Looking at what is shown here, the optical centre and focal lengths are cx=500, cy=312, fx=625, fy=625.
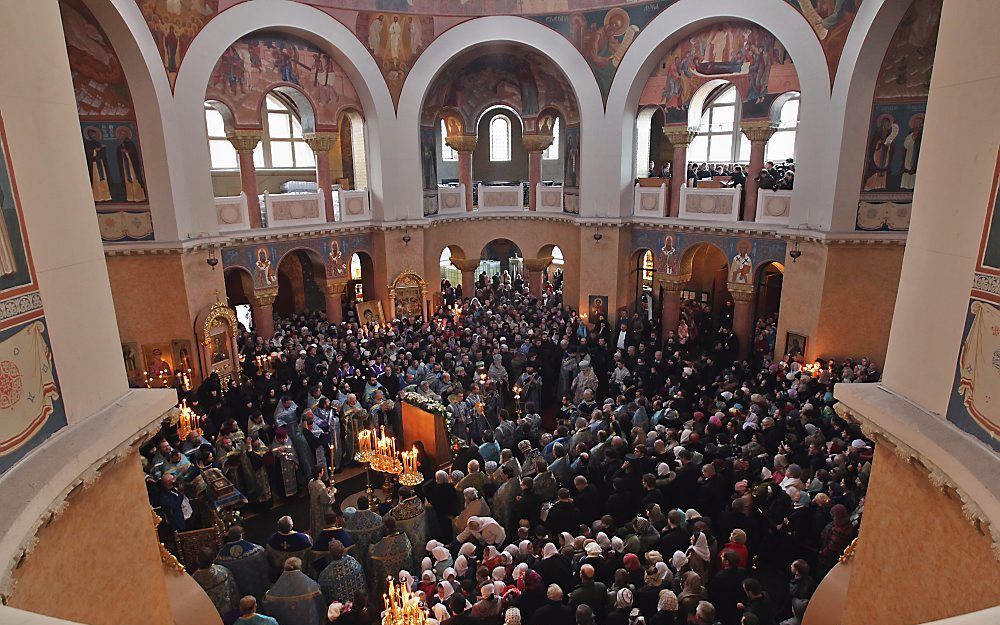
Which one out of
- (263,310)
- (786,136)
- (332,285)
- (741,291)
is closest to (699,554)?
(741,291)

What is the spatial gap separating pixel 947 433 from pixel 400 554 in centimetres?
584

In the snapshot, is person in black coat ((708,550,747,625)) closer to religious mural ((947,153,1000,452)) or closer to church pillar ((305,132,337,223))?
religious mural ((947,153,1000,452))

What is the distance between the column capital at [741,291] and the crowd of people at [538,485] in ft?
4.44

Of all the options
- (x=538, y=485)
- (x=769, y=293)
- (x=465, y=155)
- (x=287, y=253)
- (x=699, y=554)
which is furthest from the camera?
(x=465, y=155)

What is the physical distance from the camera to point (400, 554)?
24.8ft

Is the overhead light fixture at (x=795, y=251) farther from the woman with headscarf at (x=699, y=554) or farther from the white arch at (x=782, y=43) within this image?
the woman with headscarf at (x=699, y=554)

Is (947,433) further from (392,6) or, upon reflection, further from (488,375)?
(392,6)

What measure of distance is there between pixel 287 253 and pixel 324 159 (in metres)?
2.85

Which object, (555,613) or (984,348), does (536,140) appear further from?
(984,348)

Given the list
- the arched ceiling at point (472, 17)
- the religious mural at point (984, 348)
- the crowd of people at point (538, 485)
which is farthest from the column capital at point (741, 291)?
the religious mural at point (984, 348)

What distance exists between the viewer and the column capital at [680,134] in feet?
54.1

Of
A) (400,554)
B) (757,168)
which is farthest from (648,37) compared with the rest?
(400,554)

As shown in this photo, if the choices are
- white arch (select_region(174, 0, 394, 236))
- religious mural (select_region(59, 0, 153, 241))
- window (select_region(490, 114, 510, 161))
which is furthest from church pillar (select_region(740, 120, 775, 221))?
religious mural (select_region(59, 0, 153, 241))

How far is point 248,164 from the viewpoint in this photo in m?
15.7
